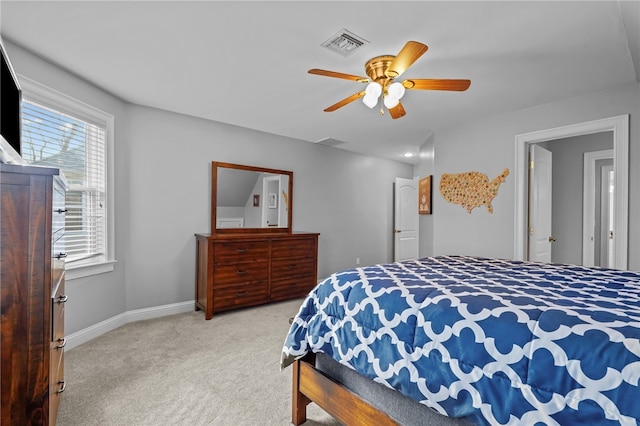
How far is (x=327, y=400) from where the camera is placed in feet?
5.20

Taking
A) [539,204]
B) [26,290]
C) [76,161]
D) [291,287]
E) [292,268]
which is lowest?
[291,287]

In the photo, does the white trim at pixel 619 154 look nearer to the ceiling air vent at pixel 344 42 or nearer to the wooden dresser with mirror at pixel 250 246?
the ceiling air vent at pixel 344 42

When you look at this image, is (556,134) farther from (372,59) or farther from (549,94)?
(372,59)

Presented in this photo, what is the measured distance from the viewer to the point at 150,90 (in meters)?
2.91

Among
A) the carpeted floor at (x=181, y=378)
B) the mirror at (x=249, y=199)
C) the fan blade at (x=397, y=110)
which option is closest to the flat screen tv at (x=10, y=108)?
the carpeted floor at (x=181, y=378)

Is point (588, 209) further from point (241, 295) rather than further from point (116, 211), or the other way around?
point (116, 211)

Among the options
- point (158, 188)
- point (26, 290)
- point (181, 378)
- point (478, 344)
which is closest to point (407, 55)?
point (478, 344)

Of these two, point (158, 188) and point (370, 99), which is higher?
point (370, 99)

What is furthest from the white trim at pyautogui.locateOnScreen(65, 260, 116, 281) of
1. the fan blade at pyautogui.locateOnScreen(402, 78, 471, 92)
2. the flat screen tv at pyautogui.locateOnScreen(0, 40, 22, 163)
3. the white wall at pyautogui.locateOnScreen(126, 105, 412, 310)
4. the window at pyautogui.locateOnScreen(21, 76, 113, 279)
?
the fan blade at pyautogui.locateOnScreen(402, 78, 471, 92)

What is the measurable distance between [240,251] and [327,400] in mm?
2315

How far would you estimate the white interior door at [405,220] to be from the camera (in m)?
6.21

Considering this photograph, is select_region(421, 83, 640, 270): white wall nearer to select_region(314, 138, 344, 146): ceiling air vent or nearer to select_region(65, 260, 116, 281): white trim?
select_region(314, 138, 344, 146): ceiling air vent

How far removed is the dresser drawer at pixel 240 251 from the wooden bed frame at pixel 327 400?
2.00m

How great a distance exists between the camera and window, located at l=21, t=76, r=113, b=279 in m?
2.40
